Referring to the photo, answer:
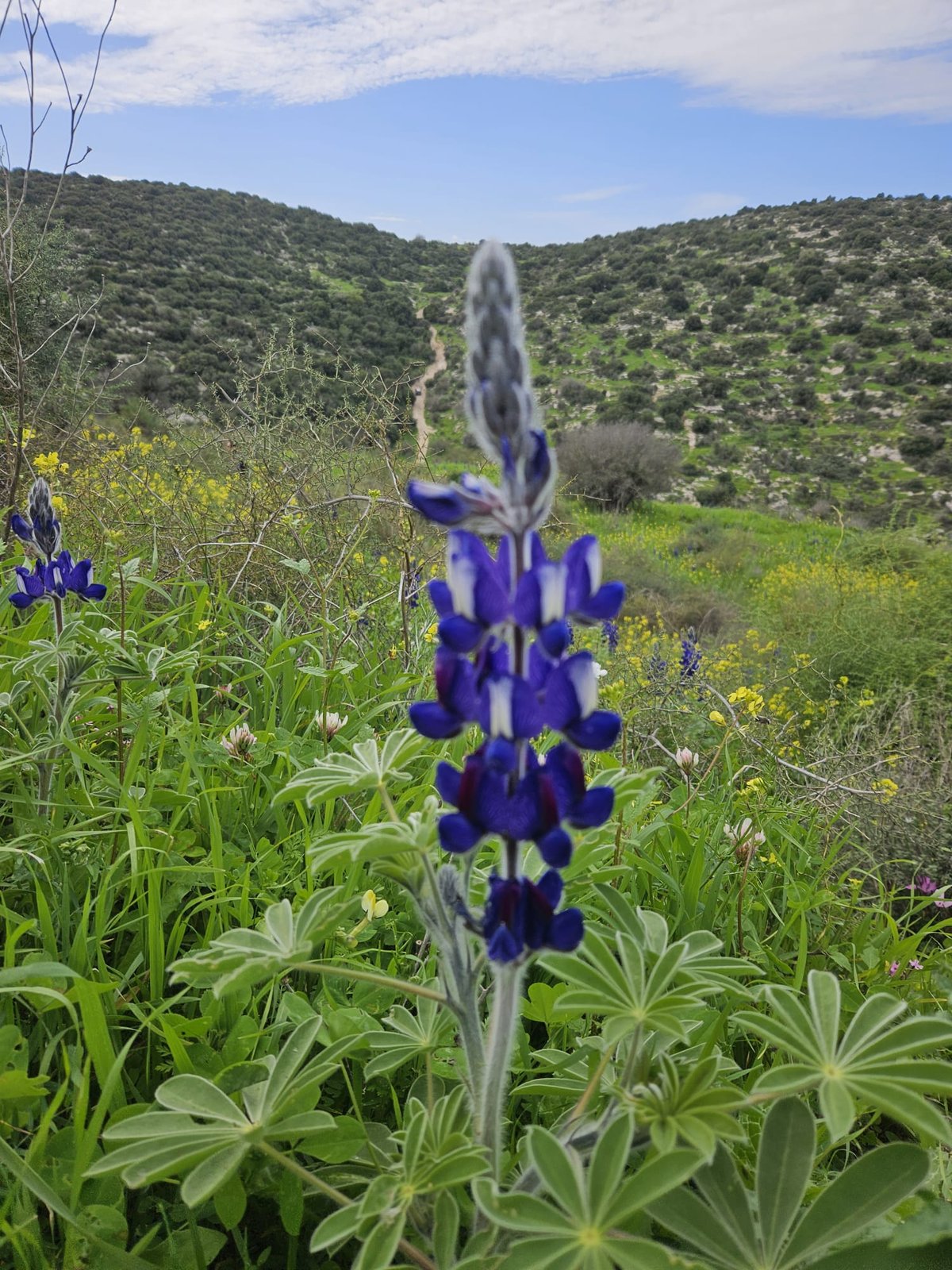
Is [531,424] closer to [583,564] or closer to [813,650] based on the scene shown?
[583,564]

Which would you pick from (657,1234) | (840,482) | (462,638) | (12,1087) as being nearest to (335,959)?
(12,1087)

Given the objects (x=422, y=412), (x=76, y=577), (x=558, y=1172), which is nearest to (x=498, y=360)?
(x=558, y=1172)

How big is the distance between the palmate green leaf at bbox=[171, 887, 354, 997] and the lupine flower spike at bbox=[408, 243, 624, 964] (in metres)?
0.29

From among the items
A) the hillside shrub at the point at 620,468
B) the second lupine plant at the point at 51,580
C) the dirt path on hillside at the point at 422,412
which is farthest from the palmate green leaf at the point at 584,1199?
the hillside shrub at the point at 620,468

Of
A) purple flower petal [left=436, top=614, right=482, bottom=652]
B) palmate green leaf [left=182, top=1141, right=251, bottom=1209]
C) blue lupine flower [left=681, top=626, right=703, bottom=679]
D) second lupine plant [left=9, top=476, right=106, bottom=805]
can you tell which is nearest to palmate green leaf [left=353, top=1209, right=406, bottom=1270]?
palmate green leaf [left=182, top=1141, right=251, bottom=1209]

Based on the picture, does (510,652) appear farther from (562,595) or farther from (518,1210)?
(518,1210)

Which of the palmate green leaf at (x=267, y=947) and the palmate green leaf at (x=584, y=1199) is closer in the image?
the palmate green leaf at (x=584, y=1199)

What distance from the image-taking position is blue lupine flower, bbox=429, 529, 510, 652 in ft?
2.59

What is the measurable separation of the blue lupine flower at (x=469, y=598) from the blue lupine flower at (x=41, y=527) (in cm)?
184

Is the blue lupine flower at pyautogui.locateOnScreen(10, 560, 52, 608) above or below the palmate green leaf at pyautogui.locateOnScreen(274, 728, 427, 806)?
above

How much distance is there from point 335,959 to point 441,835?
883 mm

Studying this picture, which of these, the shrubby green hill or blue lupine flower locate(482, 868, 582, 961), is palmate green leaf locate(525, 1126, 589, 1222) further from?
the shrubby green hill

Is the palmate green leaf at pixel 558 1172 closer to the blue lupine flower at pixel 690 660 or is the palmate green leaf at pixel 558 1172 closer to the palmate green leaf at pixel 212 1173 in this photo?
the palmate green leaf at pixel 212 1173

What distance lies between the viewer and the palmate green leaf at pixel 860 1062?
2.73 ft
